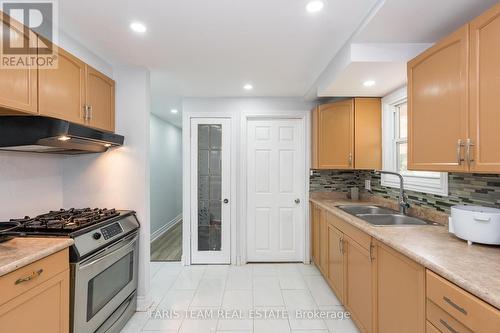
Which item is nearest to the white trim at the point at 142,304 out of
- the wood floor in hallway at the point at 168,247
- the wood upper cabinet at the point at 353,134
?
the wood floor in hallway at the point at 168,247

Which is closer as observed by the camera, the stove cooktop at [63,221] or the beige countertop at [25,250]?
the beige countertop at [25,250]

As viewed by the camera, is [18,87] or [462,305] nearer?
[462,305]

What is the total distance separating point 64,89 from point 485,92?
262 cm

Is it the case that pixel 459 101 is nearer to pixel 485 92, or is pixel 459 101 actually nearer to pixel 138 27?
pixel 485 92

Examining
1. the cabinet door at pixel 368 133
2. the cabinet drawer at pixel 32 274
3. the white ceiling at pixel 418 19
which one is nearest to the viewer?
the cabinet drawer at pixel 32 274

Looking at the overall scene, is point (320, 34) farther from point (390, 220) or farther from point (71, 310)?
point (71, 310)

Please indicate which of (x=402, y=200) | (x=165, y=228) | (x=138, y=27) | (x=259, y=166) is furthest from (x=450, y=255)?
(x=165, y=228)

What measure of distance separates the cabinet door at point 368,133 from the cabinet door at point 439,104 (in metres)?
1.18

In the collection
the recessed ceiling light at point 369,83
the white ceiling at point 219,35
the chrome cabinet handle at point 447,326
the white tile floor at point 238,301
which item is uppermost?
the white ceiling at point 219,35

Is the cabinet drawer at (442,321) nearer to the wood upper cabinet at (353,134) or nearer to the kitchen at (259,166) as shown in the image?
the kitchen at (259,166)

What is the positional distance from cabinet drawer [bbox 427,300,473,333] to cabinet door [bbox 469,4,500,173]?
0.72m

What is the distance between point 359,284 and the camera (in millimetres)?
1971

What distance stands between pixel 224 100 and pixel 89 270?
253 centimetres

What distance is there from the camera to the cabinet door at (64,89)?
1.65 meters
